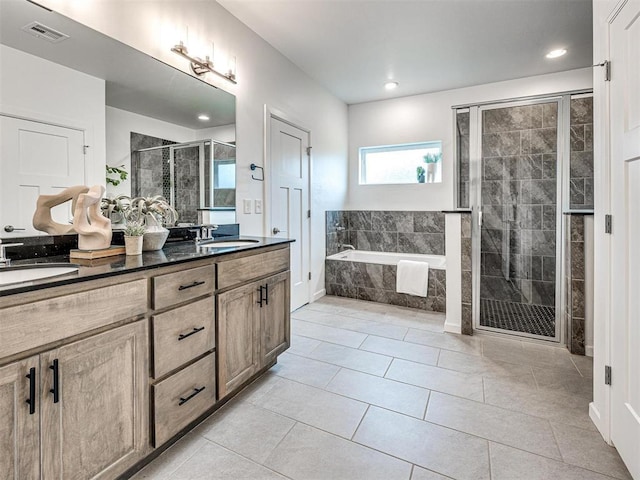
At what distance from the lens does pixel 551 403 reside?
1.91 meters

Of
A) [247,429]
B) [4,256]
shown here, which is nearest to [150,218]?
[4,256]

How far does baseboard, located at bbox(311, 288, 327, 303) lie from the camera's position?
402cm

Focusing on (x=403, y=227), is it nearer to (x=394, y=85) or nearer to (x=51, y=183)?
(x=394, y=85)

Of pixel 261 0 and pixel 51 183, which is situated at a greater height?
pixel 261 0

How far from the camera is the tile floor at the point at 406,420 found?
56.4 inches

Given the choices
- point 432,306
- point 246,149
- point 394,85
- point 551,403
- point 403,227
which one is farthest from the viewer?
point 403,227

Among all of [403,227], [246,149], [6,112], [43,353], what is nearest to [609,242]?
[43,353]

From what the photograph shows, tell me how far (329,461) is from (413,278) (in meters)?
2.52

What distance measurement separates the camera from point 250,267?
1971mm

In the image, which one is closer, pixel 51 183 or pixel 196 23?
pixel 51 183

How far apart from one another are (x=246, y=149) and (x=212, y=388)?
1886mm

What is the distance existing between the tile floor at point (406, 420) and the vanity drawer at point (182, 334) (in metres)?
0.42

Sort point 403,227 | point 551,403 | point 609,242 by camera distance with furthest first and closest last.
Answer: point 403,227 → point 551,403 → point 609,242

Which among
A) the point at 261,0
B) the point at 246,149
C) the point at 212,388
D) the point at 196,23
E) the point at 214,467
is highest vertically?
the point at 261,0
